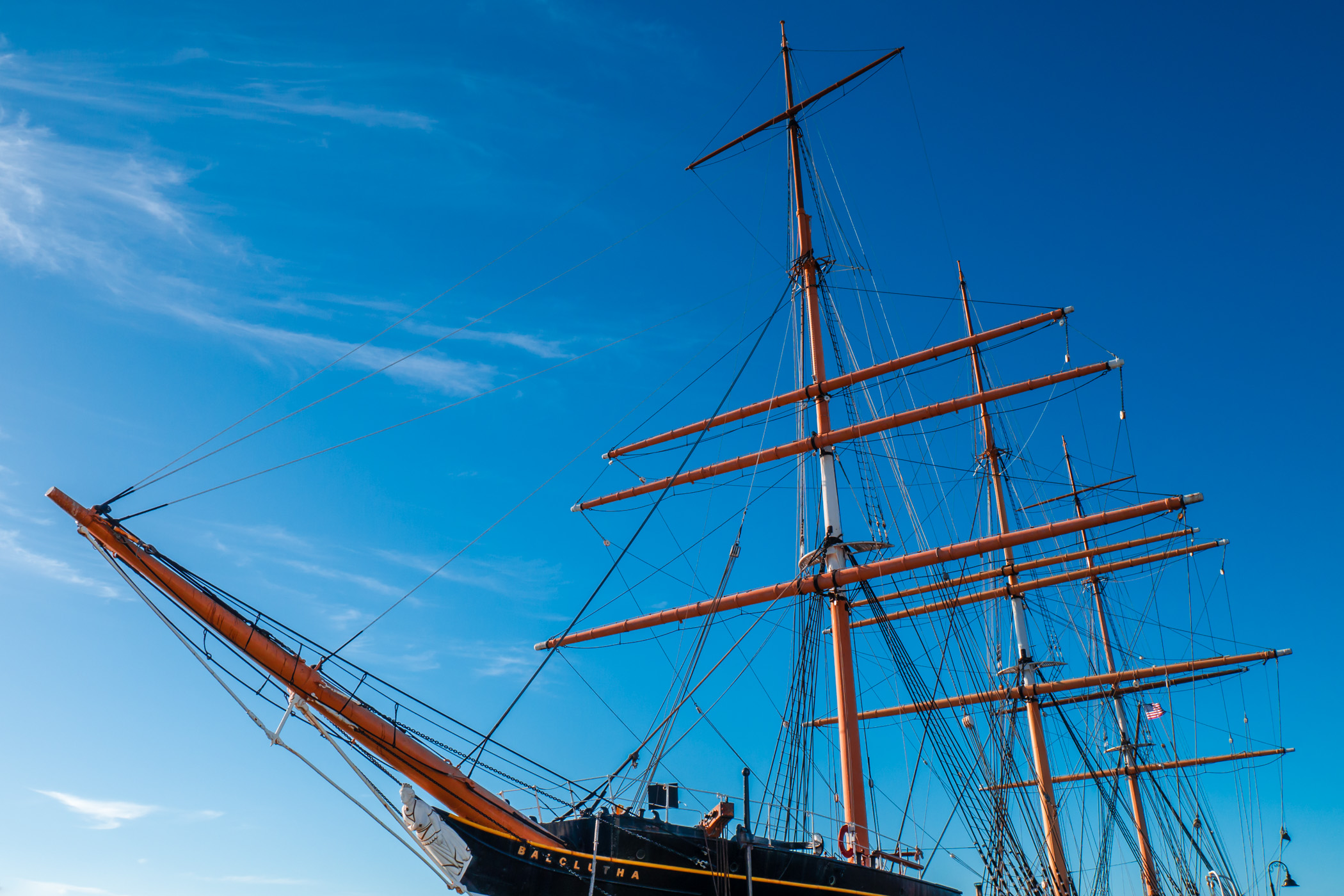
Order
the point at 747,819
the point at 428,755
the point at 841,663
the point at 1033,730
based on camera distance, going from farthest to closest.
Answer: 1. the point at 1033,730
2. the point at 841,663
3. the point at 747,819
4. the point at 428,755

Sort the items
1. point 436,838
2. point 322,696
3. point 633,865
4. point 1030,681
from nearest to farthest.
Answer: point 322,696 < point 436,838 < point 633,865 < point 1030,681

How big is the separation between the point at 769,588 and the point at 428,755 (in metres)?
12.0

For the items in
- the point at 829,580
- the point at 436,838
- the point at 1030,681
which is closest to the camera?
the point at 436,838

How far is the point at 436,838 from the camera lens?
558 inches

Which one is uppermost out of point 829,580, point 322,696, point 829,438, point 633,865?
point 829,438

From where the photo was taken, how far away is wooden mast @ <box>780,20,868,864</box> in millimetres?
20969

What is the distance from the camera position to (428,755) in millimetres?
14547

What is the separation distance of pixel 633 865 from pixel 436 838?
3317 millimetres

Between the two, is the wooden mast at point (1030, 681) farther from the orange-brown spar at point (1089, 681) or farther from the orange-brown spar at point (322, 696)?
the orange-brown spar at point (322, 696)

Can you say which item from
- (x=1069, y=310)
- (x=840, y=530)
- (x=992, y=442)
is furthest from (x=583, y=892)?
(x=992, y=442)

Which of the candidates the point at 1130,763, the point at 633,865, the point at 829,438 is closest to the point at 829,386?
the point at 829,438

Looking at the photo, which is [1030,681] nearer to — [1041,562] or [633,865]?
[1041,562]

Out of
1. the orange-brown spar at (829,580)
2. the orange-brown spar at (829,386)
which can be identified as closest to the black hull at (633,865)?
the orange-brown spar at (829,580)

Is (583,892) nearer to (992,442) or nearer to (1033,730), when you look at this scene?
(1033,730)
